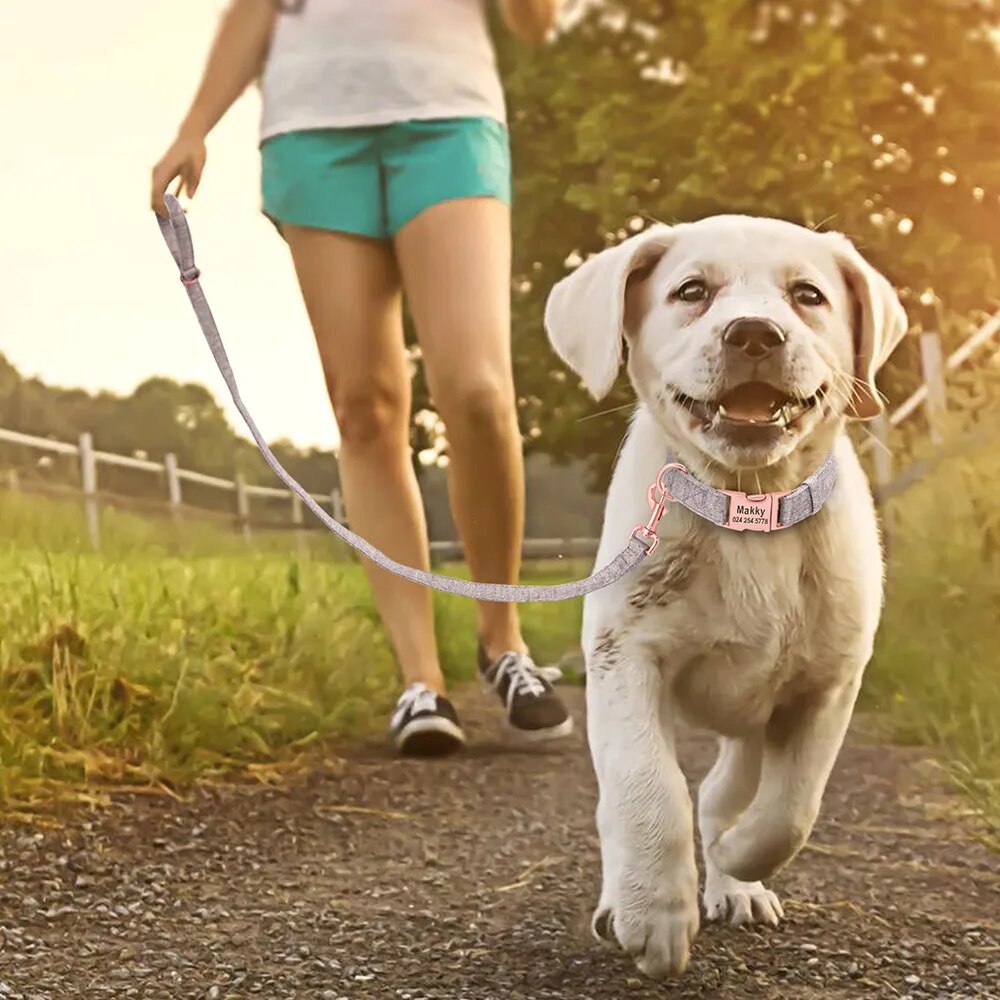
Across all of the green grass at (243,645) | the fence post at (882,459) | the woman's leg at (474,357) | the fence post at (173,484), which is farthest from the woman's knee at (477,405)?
the fence post at (882,459)

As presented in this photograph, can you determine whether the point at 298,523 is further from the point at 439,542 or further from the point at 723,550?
the point at 723,550

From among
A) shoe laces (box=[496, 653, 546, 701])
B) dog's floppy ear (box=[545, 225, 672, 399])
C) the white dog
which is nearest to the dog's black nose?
the white dog

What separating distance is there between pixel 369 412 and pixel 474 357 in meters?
0.17

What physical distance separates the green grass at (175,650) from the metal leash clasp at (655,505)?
75 cm

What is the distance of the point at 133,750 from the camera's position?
1.93 meters

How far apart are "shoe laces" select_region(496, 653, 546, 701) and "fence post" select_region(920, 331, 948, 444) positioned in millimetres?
672

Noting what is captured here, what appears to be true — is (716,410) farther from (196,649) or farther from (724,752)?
(196,649)

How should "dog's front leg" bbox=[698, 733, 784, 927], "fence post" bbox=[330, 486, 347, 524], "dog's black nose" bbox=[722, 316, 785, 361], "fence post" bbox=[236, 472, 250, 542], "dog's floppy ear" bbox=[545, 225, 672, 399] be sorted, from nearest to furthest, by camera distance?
1. "dog's black nose" bbox=[722, 316, 785, 361]
2. "dog's floppy ear" bbox=[545, 225, 672, 399]
3. "dog's front leg" bbox=[698, 733, 784, 927]
4. "fence post" bbox=[330, 486, 347, 524]
5. "fence post" bbox=[236, 472, 250, 542]

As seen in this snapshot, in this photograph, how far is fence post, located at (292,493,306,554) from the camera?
6.21 feet

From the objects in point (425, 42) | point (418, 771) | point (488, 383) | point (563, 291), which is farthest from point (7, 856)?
point (425, 42)

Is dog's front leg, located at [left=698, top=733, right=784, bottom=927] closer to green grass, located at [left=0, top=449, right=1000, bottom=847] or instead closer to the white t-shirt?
green grass, located at [left=0, top=449, right=1000, bottom=847]

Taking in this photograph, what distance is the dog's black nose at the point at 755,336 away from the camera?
42.8 inches

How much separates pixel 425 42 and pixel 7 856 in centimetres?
108

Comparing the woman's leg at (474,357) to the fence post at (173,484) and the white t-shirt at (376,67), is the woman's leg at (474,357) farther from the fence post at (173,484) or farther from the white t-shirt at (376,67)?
the fence post at (173,484)
